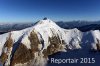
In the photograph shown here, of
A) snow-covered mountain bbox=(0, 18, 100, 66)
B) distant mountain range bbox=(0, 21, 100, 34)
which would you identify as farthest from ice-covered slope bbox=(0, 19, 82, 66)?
distant mountain range bbox=(0, 21, 100, 34)

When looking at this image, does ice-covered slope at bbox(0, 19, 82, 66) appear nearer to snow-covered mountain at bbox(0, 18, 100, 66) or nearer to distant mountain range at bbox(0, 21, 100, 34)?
snow-covered mountain at bbox(0, 18, 100, 66)

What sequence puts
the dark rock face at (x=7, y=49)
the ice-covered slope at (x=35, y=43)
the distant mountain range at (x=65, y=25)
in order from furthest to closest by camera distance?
the dark rock face at (x=7, y=49)
the ice-covered slope at (x=35, y=43)
the distant mountain range at (x=65, y=25)

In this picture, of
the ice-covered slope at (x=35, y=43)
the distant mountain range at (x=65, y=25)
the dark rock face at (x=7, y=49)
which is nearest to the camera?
the distant mountain range at (x=65, y=25)

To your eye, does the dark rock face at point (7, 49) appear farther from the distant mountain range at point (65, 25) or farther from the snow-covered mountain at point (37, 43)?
the distant mountain range at point (65, 25)

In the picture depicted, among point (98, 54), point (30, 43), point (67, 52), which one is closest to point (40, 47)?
point (30, 43)

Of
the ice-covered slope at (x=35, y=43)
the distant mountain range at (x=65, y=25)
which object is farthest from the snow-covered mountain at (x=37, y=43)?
the distant mountain range at (x=65, y=25)

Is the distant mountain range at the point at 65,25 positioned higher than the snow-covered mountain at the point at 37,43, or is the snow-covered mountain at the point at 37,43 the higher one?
the distant mountain range at the point at 65,25

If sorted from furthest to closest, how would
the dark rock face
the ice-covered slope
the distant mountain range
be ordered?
the dark rock face < the ice-covered slope < the distant mountain range

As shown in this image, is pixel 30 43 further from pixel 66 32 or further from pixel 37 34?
pixel 66 32
